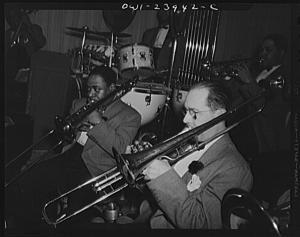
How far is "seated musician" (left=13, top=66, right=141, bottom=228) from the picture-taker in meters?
2.17

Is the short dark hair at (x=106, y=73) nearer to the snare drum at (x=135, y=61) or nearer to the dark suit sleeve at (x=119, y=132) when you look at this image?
the snare drum at (x=135, y=61)

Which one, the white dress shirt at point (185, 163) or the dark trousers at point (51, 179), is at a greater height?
the white dress shirt at point (185, 163)

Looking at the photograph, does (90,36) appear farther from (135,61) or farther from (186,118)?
(186,118)

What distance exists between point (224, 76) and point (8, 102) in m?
1.14

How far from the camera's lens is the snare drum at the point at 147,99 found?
218 centimetres

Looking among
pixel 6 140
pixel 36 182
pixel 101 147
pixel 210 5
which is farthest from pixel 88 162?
pixel 210 5

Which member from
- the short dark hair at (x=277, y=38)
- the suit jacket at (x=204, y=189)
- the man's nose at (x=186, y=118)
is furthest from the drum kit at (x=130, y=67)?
the short dark hair at (x=277, y=38)

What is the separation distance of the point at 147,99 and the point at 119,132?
0.73 feet

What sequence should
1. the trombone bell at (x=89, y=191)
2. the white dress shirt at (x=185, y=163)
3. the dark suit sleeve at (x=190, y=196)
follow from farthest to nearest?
the trombone bell at (x=89, y=191), the white dress shirt at (x=185, y=163), the dark suit sleeve at (x=190, y=196)

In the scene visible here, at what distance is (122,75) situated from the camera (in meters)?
2.19

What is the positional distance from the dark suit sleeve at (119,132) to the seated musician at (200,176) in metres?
0.26

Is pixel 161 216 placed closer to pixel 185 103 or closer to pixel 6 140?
pixel 185 103

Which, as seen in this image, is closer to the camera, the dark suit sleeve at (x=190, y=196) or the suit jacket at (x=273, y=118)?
the dark suit sleeve at (x=190, y=196)

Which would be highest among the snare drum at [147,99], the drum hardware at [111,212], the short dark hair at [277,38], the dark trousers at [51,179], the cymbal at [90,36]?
the short dark hair at [277,38]
